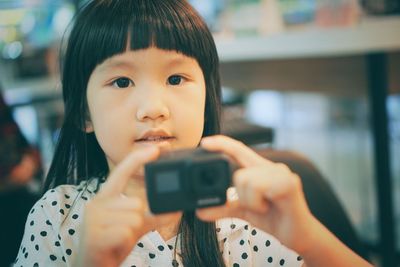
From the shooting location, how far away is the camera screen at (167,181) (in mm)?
487

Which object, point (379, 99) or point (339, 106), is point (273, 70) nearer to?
point (379, 99)

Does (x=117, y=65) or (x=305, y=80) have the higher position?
(x=117, y=65)

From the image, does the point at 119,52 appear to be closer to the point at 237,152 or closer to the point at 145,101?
the point at 145,101

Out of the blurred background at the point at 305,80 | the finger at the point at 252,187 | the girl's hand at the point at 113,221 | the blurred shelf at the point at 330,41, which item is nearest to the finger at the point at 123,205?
the girl's hand at the point at 113,221

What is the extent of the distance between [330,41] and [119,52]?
77 centimetres

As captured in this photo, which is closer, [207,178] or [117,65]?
[207,178]

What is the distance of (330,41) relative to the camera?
1271mm

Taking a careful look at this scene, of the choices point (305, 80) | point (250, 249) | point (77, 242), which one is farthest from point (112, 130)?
point (305, 80)

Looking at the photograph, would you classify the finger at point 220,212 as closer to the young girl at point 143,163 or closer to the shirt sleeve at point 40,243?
the young girl at point 143,163

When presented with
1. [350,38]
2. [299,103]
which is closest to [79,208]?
[350,38]

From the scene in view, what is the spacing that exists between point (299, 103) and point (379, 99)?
6.90ft

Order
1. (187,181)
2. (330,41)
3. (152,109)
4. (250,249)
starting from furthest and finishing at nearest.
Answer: (330,41) → (250,249) → (152,109) → (187,181)

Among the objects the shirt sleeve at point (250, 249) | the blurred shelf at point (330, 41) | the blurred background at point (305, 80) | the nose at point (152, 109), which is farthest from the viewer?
the blurred background at point (305, 80)

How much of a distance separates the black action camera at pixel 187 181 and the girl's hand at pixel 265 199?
3 centimetres
